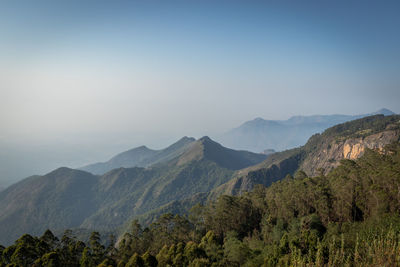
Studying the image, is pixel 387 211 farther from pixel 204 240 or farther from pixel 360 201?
pixel 204 240

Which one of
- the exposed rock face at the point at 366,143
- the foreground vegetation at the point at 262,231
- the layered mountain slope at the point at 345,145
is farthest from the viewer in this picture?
the layered mountain slope at the point at 345,145

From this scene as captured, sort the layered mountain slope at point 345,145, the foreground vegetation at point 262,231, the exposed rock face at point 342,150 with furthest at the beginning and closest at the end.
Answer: the layered mountain slope at point 345,145, the exposed rock face at point 342,150, the foreground vegetation at point 262,231

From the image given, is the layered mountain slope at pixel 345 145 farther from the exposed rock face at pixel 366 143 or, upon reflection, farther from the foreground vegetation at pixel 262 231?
the foreground vegetation at pixel 262 231

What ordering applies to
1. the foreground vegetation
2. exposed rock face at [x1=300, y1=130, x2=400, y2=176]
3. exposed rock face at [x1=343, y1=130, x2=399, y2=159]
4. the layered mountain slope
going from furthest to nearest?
the layered mountain slope → exposed rock face at [x1=300, y1=130, x2=400, y2=176] → exposed rock face at [x1=343, y1=130, x2=399, y2=159] → the foreground vegetation

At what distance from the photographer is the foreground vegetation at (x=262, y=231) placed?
2606 centimetres

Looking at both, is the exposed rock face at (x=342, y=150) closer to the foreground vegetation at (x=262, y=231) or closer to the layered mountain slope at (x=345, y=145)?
the layered mountain slope at (x=345, y=145)

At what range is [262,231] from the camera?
4441 cm

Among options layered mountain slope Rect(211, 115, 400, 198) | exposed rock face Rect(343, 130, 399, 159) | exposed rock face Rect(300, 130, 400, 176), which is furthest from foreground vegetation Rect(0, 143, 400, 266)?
exposed rock face Rect(343, 130, 399, 159)

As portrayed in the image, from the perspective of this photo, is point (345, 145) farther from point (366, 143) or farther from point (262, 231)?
point (262, 231)

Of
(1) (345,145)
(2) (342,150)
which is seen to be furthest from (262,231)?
(2) (342,150)

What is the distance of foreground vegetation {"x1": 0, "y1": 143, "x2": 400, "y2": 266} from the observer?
2606cm

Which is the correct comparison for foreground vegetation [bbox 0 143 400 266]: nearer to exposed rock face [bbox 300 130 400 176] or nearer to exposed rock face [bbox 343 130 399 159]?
exposed rock face [bbox 300 130 400 176]

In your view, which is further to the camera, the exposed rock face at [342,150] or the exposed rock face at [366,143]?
the exposed rock face at [342,150]

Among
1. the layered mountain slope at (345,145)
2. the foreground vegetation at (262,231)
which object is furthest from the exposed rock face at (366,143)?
the foreground vegetation at (262,231)
